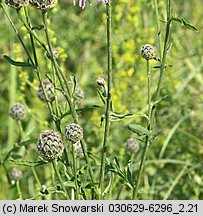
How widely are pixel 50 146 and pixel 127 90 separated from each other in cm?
148

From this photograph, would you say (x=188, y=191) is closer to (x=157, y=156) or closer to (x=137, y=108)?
(x=157, y=156)

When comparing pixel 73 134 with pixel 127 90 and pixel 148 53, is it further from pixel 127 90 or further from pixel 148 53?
pixel 127 90

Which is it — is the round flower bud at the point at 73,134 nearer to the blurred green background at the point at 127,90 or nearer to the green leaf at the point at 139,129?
the green leaf at the point at 139,129

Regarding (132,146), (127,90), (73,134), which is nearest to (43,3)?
(73,134)

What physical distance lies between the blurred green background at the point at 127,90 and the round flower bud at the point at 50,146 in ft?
2.60

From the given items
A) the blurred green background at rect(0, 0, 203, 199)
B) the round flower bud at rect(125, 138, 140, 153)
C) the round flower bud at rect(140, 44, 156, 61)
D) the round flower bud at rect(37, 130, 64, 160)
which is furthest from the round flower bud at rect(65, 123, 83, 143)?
the blurred green background at rect(0, 0, 203, 199)

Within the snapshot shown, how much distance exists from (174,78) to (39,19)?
3.16 ft

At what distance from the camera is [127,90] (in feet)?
9.78

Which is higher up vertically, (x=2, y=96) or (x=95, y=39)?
(x=95, y=39)

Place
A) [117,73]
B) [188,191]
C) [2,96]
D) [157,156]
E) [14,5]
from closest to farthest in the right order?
[14,5]
[188,191]
[157,156]
[117,73]
[2,96]

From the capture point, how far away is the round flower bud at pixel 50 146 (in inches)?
60.5

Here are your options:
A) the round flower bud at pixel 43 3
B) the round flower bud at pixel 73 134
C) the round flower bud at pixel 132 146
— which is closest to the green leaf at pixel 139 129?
the round flower bud at pixel 73 134

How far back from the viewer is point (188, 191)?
2557mm

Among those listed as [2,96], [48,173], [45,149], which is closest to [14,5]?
[45,149]
